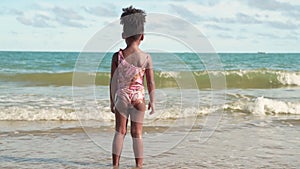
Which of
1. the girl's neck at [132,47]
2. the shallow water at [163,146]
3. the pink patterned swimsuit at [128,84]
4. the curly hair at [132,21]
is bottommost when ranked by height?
the shallow water at [163,146]

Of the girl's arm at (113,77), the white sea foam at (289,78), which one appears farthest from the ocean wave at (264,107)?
the white sea foam at (289,78)

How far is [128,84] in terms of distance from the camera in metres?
4.98

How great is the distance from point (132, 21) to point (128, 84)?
2.15ft

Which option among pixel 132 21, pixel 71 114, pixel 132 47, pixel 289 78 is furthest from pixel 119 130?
pixel 289 78

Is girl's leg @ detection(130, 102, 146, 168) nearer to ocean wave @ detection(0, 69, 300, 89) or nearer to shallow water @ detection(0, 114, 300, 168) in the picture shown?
shallow water @ detection(0, 114, 300, 168)

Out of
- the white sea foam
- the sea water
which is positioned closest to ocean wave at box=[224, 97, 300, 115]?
the sea water

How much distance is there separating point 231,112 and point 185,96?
1.95 meters

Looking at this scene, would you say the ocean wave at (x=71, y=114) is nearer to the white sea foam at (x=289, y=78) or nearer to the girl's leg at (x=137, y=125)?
the girl's leg at (x=137, y=125)

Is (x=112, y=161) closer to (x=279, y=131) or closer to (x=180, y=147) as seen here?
(x=180, y=147)

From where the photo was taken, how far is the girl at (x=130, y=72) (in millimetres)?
4902

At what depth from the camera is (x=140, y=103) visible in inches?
198

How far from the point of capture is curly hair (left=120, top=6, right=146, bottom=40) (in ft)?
16.0

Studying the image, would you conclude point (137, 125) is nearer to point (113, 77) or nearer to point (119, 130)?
point (119, 130)

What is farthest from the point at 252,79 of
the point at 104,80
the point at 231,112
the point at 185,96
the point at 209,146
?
the point at 209,146
